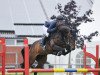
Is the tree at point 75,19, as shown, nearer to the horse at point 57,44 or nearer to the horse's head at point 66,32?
the horse at point 57,44

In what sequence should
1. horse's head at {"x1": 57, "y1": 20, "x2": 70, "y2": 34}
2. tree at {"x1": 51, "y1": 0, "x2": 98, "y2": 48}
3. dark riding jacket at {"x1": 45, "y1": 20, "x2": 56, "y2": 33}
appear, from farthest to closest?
tree at {"x1": 51, "y1": 0, "x2": 98, "y2": 48} → dark riding jacket at {"x1": 45, "y1": 20, "x2": 56, "y2": 33} → horse's head at {"x1": 57, "y1": 20, "x2": 70, "y2": 34}

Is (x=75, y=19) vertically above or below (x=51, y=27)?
above

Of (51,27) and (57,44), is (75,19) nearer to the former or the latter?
(57,44)

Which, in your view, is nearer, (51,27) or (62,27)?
(62,27)

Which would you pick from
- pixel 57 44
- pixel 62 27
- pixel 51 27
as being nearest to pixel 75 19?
pixel 57 44

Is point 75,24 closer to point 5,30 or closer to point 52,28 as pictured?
point 52,28

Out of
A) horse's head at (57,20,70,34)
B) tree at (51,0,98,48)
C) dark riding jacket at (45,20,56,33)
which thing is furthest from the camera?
tree at (51,0,98,48)

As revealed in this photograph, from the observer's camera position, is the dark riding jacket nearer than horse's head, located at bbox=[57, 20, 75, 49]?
No

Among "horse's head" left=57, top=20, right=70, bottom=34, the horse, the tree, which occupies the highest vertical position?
the tree

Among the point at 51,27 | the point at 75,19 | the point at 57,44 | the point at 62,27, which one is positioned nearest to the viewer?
the point at 62,27

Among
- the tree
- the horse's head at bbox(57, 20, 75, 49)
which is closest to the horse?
the horse's head at bbox(57, 20, 75, 49)

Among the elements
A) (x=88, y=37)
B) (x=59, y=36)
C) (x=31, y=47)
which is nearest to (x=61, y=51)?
(x=59, y=36)

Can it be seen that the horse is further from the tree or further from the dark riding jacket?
the tree

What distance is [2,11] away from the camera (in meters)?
26.6
